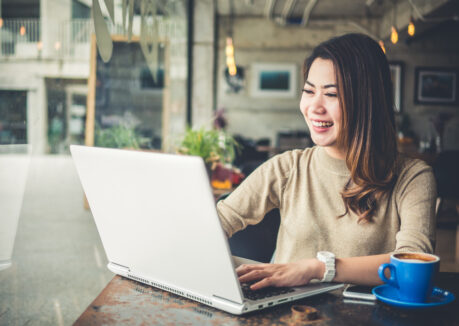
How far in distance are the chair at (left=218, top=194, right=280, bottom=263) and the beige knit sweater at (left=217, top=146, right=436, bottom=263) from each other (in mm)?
119

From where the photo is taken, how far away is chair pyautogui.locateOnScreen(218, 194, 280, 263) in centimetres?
153

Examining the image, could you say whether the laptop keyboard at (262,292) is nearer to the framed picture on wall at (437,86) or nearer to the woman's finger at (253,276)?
the woman's finger at (253,276)

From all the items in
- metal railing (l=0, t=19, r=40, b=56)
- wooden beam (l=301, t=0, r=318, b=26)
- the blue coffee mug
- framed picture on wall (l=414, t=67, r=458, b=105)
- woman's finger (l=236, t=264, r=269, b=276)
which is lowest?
woman's finger (l=236, t=264, r=269, b=276)

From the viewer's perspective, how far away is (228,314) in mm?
804

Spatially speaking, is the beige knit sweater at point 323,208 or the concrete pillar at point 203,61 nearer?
the beige knit sweater at point 323,208

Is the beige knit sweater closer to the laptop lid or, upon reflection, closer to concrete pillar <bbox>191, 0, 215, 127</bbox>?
the laptop lid

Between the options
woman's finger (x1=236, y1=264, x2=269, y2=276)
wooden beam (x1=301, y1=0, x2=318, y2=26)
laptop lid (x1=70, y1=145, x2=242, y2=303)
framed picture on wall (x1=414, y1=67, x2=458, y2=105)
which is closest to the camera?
laptop lid (x1=70, y1=145, x2=242, y2=303)

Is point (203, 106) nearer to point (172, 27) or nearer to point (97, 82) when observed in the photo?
point (172, 27)

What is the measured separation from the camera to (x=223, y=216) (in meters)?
1.34

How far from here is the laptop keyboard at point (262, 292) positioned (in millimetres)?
863

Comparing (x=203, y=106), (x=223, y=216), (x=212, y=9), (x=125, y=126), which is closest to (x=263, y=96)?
(x=203, y=106)

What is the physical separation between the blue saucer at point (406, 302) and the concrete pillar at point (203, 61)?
23.5 feet

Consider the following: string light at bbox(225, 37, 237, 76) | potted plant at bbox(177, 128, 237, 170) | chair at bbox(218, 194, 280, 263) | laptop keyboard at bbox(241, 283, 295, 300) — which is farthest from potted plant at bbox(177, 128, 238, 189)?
string light at bbox(225, 37, 237, 76)

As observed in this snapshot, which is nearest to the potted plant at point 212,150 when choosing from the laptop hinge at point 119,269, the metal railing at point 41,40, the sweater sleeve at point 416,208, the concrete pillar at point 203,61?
the metal railing at point 41,40
